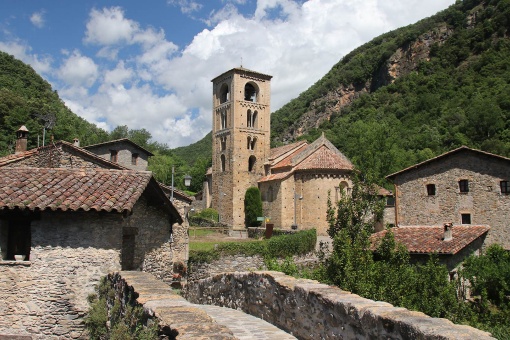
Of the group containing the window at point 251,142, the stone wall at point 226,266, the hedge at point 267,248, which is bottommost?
the stone wall at point 226,266

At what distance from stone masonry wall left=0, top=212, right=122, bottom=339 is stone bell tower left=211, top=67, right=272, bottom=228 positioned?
38362 mm

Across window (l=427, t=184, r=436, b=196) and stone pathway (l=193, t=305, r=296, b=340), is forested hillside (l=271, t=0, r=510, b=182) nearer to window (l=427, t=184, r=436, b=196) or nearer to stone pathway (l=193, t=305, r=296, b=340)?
window (l=427, t=184, r=436, b=196)

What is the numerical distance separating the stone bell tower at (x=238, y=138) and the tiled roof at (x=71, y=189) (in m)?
37.1

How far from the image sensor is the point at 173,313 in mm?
4668

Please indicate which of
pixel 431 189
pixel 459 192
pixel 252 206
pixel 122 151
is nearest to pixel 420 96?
pixel 252 206

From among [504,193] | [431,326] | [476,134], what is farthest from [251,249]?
[476,134]

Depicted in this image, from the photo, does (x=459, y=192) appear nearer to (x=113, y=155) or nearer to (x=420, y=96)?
(x=113, y=155)

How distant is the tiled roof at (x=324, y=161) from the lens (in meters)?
39.8

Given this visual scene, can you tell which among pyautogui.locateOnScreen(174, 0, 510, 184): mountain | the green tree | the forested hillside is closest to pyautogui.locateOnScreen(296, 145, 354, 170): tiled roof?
pyautogui.locateOnScreen(174, 0, 510, 184): mountain

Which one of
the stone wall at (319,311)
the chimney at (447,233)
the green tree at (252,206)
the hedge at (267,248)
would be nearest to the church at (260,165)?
the green tree at (252,206)

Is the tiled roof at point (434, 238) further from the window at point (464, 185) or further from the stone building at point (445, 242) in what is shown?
the window at point (464, 185)

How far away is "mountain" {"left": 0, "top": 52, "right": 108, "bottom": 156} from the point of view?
160 feet

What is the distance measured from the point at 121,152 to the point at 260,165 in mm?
19219

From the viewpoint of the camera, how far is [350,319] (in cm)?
453
